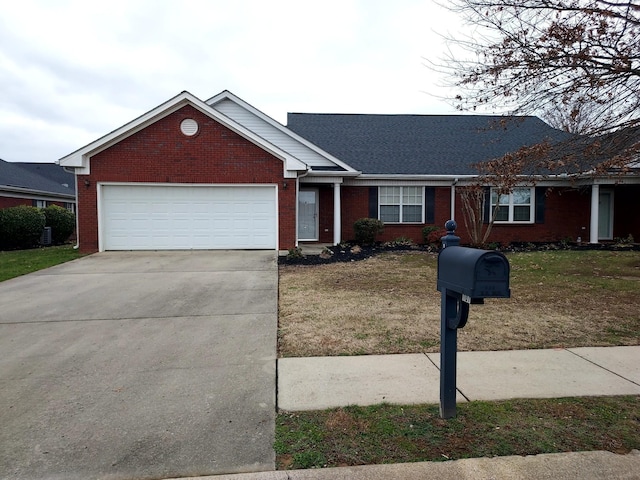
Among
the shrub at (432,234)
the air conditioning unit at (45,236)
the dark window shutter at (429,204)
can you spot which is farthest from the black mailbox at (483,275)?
the air conditioning unit at (45,236)

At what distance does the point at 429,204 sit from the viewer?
17406mm

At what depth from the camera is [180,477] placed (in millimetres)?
2762

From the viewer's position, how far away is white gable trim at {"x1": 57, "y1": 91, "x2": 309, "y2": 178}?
13.7m

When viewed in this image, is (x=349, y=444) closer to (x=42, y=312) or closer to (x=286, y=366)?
(x=286, y=366)

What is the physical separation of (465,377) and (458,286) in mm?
1651

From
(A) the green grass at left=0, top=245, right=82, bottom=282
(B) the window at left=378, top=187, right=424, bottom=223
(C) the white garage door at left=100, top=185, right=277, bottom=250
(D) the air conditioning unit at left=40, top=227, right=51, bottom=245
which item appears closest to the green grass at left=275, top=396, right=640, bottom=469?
(A) the green grass at left=0, top=245, right=82, bottom=282

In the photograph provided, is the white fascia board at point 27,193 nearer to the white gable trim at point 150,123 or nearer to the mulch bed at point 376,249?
the white gable trim at point 150,123

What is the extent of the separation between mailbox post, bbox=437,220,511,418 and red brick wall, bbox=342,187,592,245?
13.9 meters

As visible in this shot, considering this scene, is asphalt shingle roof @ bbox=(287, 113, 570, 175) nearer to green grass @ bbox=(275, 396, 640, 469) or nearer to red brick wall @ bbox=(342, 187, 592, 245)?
red brick wall @ bbox=(342, 187, 592, 245)

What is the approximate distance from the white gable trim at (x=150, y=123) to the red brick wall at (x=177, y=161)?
0.48ft

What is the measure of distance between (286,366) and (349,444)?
1643mm

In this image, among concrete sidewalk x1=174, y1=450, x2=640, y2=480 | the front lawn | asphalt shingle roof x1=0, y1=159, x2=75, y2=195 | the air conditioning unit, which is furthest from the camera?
asphalt shingle roof x1=0, y1=159, x2=75, y2=195

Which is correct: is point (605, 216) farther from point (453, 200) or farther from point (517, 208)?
point (453, 200)

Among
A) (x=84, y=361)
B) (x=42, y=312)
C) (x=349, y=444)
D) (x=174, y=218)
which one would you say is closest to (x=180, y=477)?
(x=349, y=444)
